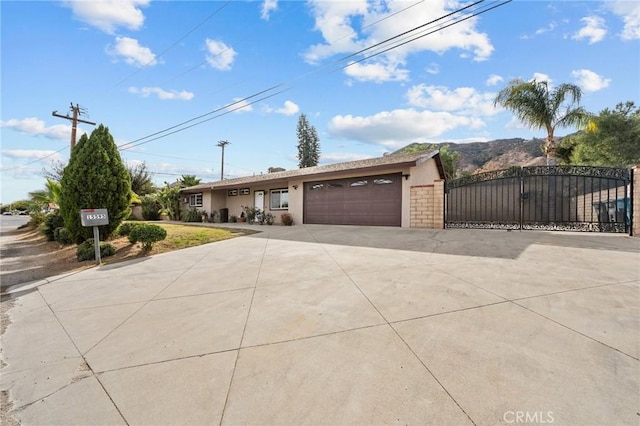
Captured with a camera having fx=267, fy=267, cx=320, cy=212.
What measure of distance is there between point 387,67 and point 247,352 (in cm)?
1016

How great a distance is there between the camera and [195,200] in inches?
887

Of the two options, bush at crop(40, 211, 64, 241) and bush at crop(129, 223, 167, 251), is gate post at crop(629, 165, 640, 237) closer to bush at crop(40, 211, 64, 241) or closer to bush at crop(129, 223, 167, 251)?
bush at crop(129, 223, 167, 251)

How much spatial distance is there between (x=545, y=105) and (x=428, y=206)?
32.1 ft

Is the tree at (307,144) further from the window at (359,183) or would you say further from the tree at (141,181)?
the window at (359,183)

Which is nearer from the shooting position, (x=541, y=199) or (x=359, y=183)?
(x=541, y=199)

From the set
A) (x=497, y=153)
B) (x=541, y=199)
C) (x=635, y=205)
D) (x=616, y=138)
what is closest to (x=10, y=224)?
(x=541, y=199)

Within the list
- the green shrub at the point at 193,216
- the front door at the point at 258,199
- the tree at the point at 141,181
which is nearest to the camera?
the front door at the point at 258,199

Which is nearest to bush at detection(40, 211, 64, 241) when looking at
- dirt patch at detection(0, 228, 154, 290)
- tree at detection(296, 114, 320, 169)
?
dirt patch at detection(0, 228, 154, 290)

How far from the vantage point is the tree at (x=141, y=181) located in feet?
106

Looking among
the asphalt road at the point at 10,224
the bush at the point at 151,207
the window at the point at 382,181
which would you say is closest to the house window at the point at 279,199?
the window at the point at 382,181

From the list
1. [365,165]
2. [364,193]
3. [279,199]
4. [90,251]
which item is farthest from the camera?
[279,199]

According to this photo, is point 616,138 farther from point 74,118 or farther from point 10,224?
point 10,224

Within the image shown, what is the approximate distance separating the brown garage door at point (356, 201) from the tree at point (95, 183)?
28.3 feet

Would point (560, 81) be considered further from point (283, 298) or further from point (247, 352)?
point (247, 352)
